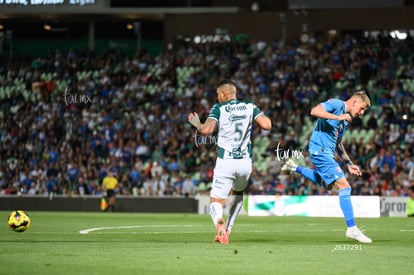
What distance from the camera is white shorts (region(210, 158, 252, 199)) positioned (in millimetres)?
14297

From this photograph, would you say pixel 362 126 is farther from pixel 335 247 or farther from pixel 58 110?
pixel 335 247

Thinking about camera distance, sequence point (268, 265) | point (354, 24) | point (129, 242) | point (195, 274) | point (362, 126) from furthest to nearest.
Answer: point (354, 24)
point (362, 126)
point (129, 242)
point (268, 265)
point (195, 274)

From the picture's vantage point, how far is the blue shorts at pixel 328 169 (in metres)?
15.3

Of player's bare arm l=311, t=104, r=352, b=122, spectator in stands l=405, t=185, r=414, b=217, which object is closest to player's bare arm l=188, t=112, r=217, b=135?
player's bare arm l=311, t=104, r=352, b=122

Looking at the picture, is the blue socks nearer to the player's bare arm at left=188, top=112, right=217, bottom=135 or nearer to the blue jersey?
the blue jersey

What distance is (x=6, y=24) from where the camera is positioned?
157 ft

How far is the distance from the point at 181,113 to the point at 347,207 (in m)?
26.0

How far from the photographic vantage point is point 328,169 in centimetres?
1540

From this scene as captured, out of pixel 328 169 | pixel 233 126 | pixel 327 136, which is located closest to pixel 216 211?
pixel 233 126

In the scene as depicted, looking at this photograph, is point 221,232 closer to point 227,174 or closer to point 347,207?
point 227,174

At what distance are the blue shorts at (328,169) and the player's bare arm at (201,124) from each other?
2308 millimetres

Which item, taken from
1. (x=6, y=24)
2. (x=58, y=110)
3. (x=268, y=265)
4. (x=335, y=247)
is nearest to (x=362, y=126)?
(x=58, y=110)

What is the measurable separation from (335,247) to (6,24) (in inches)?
1462

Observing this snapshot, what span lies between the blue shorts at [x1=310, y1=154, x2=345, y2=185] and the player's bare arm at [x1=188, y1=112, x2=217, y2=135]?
2.31 metres
